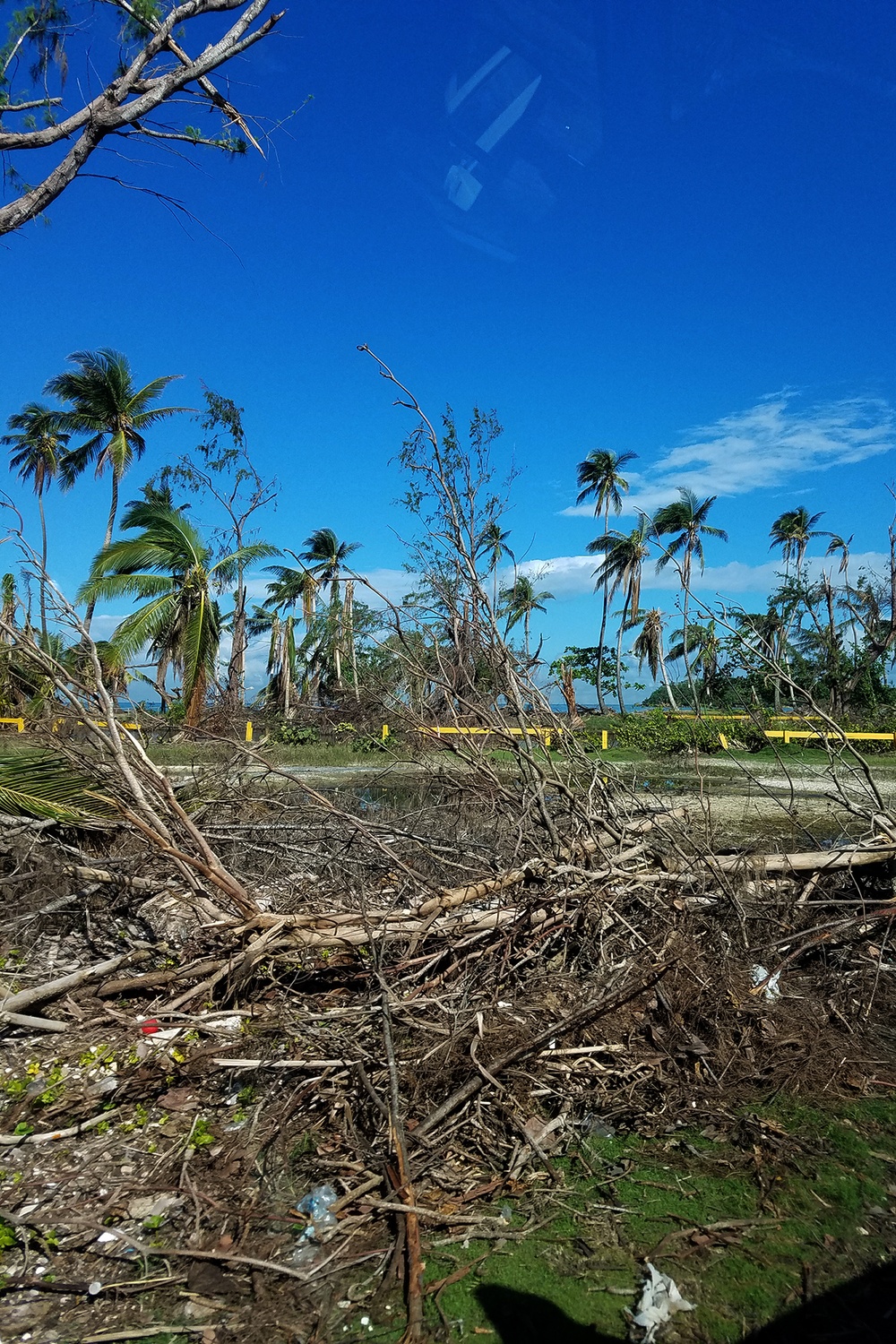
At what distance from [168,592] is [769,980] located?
50.2 feet

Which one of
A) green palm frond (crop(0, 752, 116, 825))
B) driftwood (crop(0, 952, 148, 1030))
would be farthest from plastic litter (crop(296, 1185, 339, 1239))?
green palm frond (crop(0, 752, 116, 825))

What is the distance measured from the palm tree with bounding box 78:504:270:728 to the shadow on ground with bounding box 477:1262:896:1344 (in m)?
14.5

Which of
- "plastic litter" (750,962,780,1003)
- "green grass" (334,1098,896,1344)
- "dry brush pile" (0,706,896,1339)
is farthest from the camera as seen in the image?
"plastic litter" (750,962,780,1003)

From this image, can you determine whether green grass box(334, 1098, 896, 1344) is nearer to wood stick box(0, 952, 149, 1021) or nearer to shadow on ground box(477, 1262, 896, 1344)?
shadow on ground box(477, 1262, 896, 1344)

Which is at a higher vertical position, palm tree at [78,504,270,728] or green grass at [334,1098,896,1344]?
palm tree at [78,504,270,728]

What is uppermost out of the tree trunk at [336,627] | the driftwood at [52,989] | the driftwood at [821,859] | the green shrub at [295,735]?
the tree trunk at [336,627]

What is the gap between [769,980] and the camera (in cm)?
431

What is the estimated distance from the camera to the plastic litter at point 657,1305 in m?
2.36

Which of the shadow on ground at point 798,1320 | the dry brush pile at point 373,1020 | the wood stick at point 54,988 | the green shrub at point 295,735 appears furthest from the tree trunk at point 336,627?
the green shrub at point 295,735

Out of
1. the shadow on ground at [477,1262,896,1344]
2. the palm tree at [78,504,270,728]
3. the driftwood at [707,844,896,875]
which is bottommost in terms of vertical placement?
the shadow on ground at [477,1262,896,1344]

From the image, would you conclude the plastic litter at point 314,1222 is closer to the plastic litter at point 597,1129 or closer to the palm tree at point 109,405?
the plastic litter at point 597,1129

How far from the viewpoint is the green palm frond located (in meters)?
5.18

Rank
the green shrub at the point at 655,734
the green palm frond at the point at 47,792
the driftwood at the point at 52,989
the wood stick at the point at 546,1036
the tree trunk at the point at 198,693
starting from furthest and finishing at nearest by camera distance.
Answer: the green shrub at the point at 655,734 < the tree trunk at the point at 198,693 < the green palm frond at the point at 47,792 < the driftwood at the point at 52,989 < the wood stick at the point at 546,1036

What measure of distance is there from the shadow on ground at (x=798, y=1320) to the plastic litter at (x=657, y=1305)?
10 centimetres
